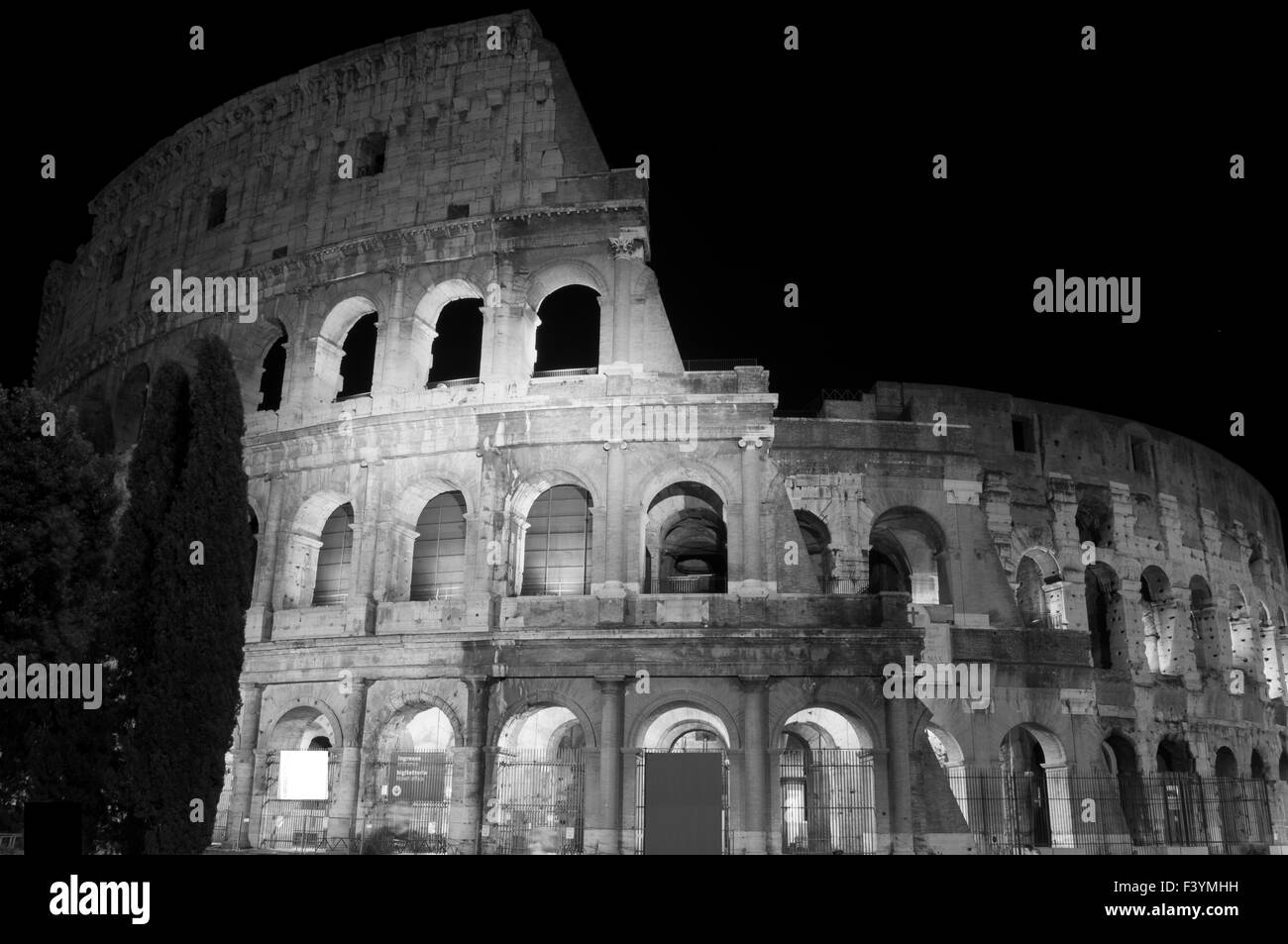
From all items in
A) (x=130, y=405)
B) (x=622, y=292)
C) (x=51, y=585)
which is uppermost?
(x=622, y=292)

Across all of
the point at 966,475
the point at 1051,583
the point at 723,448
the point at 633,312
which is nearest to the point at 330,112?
the point at 633,312

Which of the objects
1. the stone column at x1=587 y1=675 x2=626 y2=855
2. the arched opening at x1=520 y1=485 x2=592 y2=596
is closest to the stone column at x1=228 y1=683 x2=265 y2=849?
the arched opening at x1=520 y1=485 x2=592 y2=596

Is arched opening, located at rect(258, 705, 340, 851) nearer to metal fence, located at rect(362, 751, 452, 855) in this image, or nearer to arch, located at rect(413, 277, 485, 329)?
metal fence, located at rect(362, 751, 452, 855)

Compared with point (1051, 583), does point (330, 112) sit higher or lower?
higher

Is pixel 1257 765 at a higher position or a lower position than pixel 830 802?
higher

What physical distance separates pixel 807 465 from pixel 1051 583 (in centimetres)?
686

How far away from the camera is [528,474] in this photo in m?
18.6

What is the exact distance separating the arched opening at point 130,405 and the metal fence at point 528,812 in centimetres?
1215

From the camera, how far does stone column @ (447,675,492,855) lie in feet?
54.8

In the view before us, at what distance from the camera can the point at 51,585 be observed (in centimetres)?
1499

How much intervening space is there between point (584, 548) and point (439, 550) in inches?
116

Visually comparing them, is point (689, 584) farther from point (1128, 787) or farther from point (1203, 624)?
point (1203, 624)

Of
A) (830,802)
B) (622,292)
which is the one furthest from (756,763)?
(622,292)
